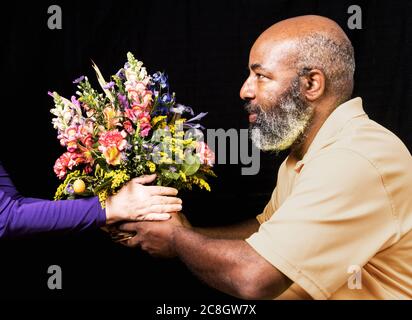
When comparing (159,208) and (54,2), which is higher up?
(54,2)

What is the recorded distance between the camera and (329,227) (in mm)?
1883

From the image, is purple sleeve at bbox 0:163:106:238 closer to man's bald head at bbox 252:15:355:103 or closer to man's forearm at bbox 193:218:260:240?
man's forearm at bbox 193:218:260:240

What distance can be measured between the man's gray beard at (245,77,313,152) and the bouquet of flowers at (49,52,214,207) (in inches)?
10.0

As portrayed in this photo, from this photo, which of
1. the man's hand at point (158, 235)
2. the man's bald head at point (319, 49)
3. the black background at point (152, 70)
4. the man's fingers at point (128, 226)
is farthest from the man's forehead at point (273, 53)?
the black background at point (152, 70)

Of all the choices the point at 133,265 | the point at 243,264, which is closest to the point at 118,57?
the point at 133,265

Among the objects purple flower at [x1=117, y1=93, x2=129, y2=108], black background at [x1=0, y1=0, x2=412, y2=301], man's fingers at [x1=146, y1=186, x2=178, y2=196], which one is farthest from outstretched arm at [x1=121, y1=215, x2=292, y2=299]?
black background at [x1=0, y1=0, x2=412, y2=301]

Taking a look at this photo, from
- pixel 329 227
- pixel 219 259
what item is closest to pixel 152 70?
pixel 219 259

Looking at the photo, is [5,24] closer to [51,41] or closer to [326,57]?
[51,41]

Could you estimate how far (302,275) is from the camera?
6.10 ft

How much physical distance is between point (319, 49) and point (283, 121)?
33 centimetres

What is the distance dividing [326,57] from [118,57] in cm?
146

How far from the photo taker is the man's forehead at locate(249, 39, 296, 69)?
7.49 ft

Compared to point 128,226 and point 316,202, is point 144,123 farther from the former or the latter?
point 316,202

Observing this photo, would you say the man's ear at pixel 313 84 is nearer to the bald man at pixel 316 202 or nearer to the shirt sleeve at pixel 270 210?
the bald man at pixel 316 202
